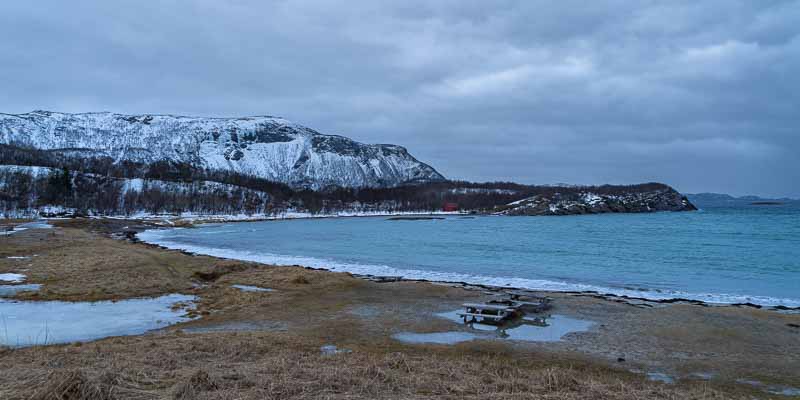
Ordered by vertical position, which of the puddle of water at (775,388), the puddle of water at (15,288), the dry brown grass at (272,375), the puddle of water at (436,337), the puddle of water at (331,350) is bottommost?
the puddle of water at (15,288)

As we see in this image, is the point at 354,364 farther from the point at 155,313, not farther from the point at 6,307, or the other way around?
the point at 6,307

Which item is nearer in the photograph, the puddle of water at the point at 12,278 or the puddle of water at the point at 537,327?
the puddle of water at the point at 537,327

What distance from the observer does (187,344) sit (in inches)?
537

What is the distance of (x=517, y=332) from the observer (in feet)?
61.1

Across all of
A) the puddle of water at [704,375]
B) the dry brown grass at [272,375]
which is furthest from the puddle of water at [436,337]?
the puddle of water at [704,375]

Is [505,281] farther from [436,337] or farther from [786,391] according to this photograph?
[786,391]

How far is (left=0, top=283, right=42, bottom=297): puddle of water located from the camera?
2375 cm

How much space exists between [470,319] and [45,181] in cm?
20579

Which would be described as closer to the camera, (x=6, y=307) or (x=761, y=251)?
(x=6, y=307)

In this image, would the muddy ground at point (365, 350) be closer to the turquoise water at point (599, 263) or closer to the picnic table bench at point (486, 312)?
the picnic table bench at point (486, 312)

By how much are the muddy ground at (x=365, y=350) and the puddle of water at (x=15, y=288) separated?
2.46 feet

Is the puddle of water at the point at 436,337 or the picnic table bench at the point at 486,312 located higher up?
the picnic table bench at the point at 486,312

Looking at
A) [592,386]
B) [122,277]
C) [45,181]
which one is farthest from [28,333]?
[45,181]

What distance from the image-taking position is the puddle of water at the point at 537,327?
1794cm
